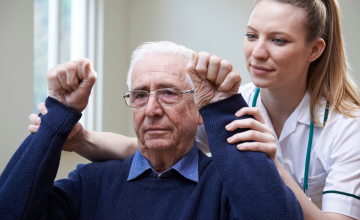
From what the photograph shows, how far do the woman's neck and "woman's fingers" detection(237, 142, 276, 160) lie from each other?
2.19 ft

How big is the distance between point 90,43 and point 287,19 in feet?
7.56

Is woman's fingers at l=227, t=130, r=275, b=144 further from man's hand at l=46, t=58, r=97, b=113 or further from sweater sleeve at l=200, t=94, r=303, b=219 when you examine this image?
man's hand at l=46, t=58, r=97, b=113

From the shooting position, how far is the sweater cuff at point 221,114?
100 centimetres

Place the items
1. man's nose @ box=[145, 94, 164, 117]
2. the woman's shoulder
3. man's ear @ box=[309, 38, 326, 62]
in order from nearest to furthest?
man's nose @ box=[145, 94, 164, 117] → the woman's shoulder → man's ear @ box=[309, 38, 326, 62]

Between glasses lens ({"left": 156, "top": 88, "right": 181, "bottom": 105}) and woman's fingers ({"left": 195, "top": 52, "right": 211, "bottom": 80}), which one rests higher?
woman's fingers ({"left": 195, "top": 52, "right": 211, "bottom": 80})

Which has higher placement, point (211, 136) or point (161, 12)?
point (161, 12)

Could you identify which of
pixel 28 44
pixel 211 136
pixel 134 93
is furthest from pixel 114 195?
pixel 28 44

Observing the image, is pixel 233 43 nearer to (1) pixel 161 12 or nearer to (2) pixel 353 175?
(1) pixel 161 12

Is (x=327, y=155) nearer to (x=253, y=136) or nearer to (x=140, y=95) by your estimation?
(x=253, y=136)

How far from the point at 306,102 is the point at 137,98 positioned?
825mm

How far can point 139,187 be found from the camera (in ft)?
4.41

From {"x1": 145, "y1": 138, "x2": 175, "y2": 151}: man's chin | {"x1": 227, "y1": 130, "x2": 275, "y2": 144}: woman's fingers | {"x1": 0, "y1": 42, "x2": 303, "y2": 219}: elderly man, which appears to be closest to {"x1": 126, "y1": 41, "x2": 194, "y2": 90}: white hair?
{"x1": 0, "y1": 42, "x2": 303, "y2": 219}: elderly man

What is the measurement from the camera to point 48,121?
115 centimetres

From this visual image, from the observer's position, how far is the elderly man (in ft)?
3.11
